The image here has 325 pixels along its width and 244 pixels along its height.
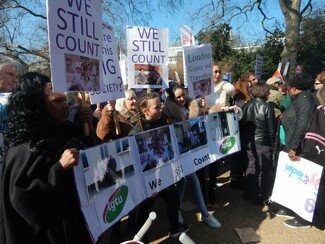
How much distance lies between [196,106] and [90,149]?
2.30 metres

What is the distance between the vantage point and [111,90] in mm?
3439

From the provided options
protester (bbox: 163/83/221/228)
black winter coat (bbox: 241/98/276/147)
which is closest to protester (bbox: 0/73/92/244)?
protester (bbox: 163/83/221/228)

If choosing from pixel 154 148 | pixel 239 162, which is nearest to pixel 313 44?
pixel 239 162

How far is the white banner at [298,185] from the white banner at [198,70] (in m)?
1.35

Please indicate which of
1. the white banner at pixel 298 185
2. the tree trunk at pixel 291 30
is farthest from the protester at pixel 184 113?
the tree trunk at pixel 291 30

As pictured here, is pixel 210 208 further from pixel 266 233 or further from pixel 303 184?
pixel 303 184

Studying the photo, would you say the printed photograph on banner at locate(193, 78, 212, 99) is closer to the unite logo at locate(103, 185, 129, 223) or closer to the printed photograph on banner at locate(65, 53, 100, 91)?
the printed photograph on banner at locate(65, 53, 100, 91)

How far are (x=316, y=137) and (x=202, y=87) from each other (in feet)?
5.11

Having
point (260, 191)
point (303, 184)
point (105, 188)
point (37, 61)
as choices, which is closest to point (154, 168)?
point (105, 188)

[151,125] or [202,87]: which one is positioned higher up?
[202,87]

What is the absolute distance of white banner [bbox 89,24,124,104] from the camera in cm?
336

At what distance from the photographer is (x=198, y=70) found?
426cm

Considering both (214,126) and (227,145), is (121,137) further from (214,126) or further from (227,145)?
(227,145)

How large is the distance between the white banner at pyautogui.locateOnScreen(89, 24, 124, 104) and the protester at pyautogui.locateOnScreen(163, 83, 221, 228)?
0.81 meters
